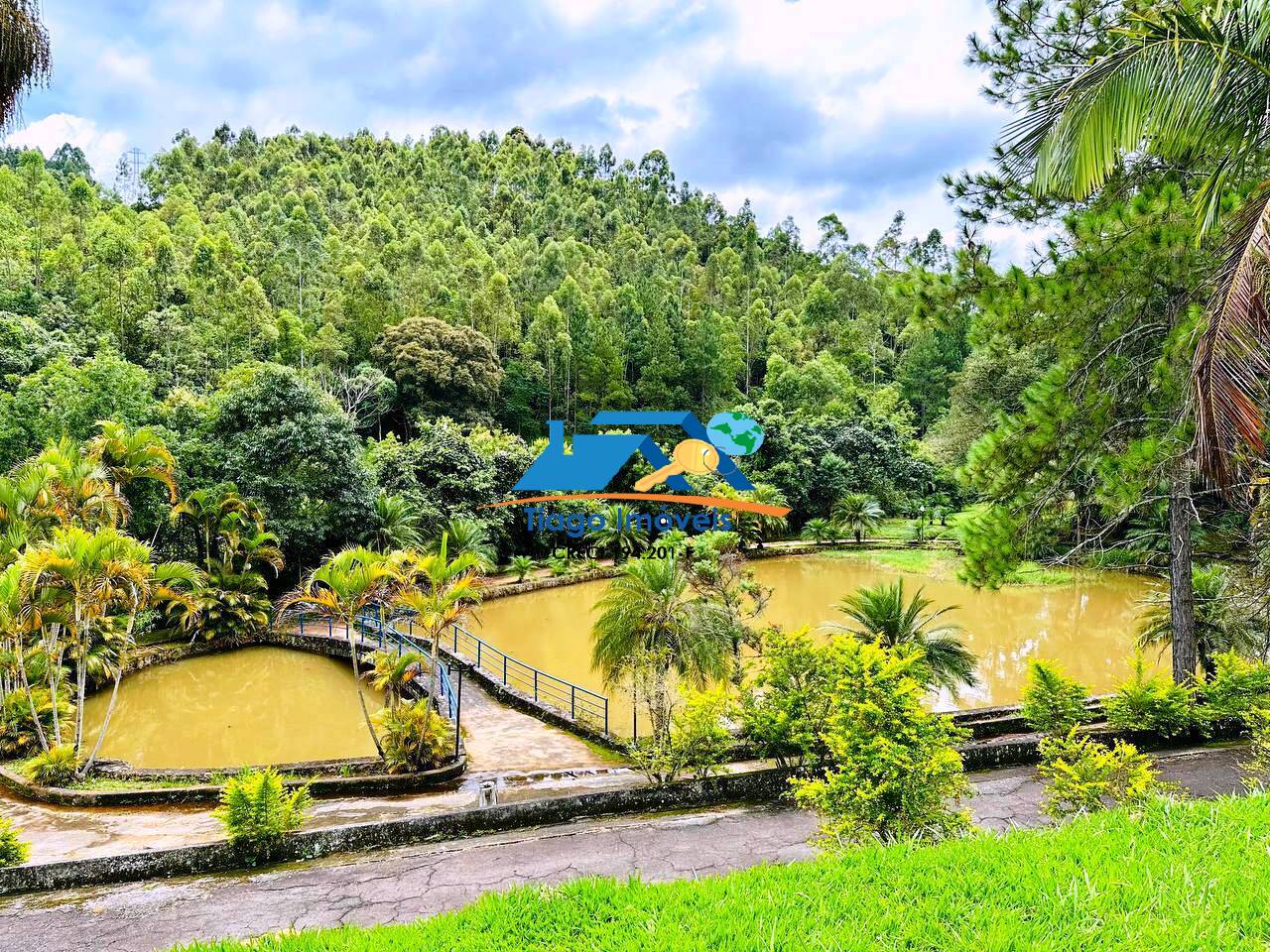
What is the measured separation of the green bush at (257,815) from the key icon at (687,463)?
18.7 metres

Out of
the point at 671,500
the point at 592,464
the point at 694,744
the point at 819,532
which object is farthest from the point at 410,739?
the point at 819,532

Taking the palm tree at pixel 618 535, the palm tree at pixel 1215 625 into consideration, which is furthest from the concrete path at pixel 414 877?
the palm tree at pixel 618 535

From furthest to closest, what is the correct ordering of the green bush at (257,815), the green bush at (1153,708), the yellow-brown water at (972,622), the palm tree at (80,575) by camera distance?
1. the yellow-brown water at (972,622)
2. the palm tree at (80,575)
3. the green bush at (1153,708)
4. the green bush at (257,815)

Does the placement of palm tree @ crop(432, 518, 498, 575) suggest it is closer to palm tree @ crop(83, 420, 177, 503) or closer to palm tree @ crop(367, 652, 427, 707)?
palm tree @ crop(83, 420, 177, 503)

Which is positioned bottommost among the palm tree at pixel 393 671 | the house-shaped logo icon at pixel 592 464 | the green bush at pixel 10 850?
the green bush at pixel 10 850

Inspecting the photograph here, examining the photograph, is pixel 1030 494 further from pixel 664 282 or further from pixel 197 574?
pixel 664 282

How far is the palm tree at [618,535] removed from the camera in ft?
73.2

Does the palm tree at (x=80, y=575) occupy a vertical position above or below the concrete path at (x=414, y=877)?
above

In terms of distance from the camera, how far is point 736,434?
29.2 metres

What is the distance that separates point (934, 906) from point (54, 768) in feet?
30.4

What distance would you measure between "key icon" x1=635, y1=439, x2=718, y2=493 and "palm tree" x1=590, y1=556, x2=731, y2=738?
14553 millimetres

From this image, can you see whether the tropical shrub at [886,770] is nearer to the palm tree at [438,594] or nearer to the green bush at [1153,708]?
the green bush at [1153,708]

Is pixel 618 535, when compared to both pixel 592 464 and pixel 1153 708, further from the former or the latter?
pixel 1153 708

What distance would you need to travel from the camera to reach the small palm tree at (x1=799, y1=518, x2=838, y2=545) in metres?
26.3
